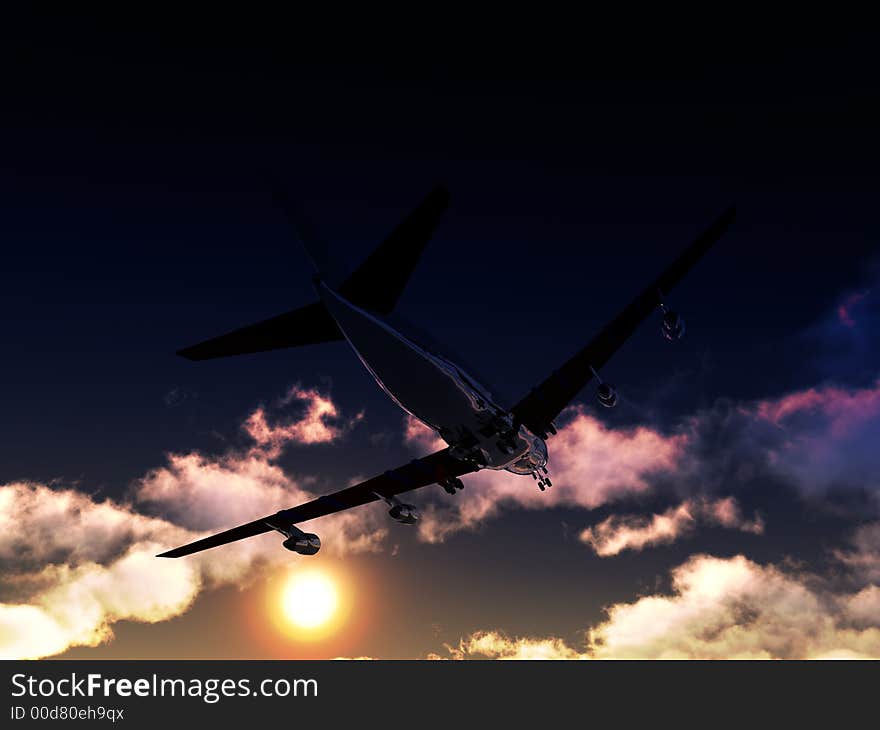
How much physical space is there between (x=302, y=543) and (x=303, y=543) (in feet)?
0.18

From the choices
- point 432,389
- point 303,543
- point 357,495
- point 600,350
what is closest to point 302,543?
point 303,543

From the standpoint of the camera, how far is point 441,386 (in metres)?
27.1

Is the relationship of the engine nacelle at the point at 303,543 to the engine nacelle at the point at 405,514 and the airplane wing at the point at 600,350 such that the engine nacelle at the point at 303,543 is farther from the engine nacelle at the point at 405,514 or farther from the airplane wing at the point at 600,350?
the airplane wing at the point at 600,350

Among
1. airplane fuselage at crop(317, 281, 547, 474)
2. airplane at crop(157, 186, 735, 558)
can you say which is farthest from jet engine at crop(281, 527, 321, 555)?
airplane fuselage at crop(317, 281, 547, 474)

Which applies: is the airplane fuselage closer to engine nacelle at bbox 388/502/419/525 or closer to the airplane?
the airplane

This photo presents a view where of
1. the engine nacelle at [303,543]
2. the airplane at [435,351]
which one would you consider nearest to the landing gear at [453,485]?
the airplane at [435,351]

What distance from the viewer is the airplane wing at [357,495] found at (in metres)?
33.8

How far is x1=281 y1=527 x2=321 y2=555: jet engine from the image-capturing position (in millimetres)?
34125

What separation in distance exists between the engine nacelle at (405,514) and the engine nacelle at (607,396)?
12.1 metres

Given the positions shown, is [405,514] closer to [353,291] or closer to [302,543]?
[302,543]

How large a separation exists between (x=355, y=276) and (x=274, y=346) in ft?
18.8

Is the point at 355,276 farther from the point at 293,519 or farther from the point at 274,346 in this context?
the point at 293,519
